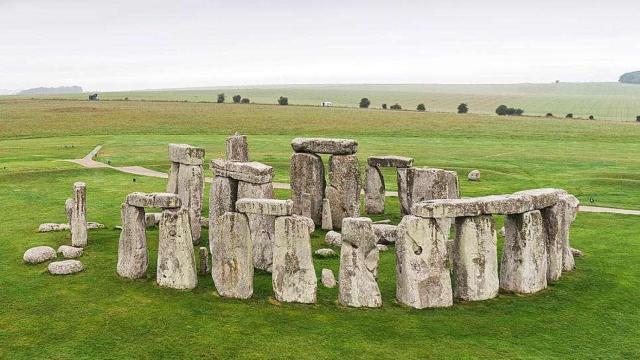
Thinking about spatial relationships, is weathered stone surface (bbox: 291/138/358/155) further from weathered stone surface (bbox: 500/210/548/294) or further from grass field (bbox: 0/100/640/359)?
weathered stone surface (bbox: 500/210/548/294)

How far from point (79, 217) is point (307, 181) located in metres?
7.66

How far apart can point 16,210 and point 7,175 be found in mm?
8997

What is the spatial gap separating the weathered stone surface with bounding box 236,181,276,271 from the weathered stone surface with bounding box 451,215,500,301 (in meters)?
5.02

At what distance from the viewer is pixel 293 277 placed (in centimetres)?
1400

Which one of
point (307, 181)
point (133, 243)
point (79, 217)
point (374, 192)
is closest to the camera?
point (133, 243)

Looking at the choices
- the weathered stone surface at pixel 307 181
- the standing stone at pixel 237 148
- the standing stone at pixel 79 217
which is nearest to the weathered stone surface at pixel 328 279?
the weathered stone surface at pixel 307 181

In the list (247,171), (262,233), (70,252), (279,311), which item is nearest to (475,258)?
(279,311)

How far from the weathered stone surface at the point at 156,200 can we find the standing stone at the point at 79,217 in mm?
3594

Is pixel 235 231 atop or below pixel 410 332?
atop

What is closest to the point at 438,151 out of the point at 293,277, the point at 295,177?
the point at 295,177

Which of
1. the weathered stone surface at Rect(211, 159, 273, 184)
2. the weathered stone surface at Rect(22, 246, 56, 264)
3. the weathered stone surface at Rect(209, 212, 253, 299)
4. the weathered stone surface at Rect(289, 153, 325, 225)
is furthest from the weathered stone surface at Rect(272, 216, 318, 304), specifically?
the weathered stone surface at Rect(289, 153, 325, 225)

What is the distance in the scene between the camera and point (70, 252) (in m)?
17.4

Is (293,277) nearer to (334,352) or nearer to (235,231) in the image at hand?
(235,231)

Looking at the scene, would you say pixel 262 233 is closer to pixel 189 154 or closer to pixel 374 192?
pixel 189 154
